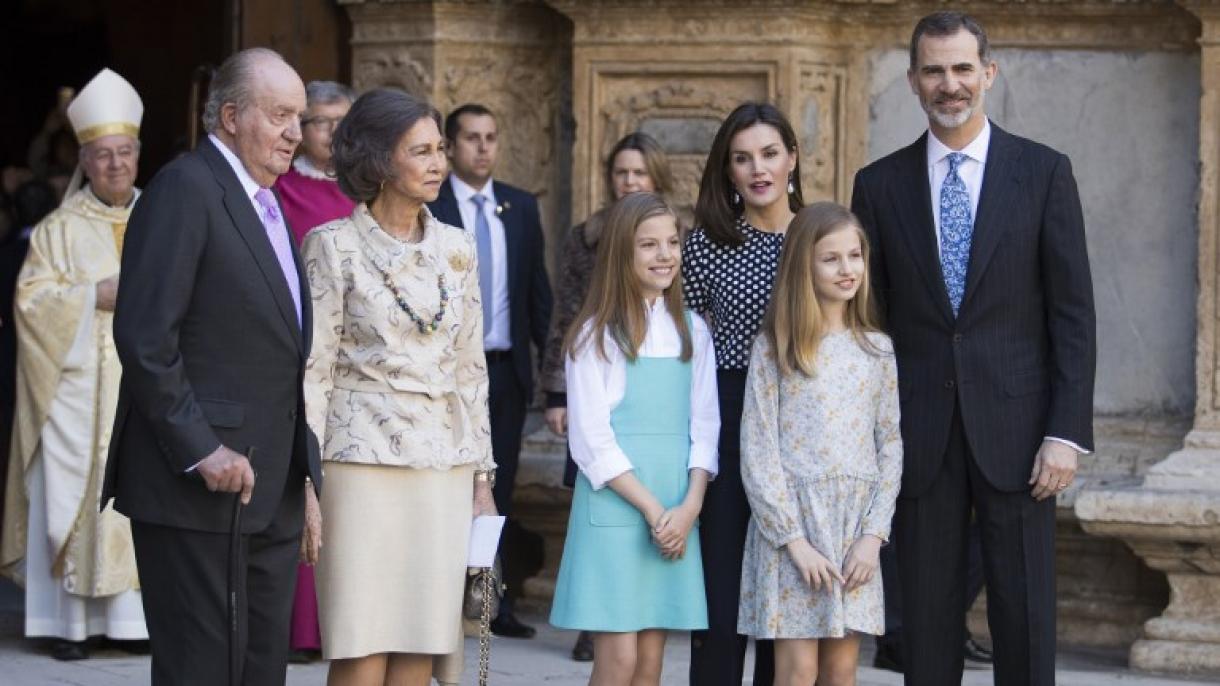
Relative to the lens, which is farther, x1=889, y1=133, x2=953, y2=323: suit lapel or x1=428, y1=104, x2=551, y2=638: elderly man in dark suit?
x1=428, y1=104, x2=551, y2=638: elderly man in dark suit

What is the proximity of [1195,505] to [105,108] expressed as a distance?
3.55m

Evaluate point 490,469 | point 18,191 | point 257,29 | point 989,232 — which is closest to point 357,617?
point 490,469

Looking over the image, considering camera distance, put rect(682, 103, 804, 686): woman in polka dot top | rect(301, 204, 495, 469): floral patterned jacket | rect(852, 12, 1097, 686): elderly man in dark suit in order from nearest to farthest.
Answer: rect(301, 204, 495, 469): floral patterned jacket
rect(852, 12, 1097, 686): elderly man in dark suit
rect(682, 103, 804, 686): woman in polka dot top

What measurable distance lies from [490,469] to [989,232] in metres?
1.25

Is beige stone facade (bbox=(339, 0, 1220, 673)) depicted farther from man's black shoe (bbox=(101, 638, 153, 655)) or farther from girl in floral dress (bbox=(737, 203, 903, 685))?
girl in floral dress (bbox=(737, 203, 903, 685))

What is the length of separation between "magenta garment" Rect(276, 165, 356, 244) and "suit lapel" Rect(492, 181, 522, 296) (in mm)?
661

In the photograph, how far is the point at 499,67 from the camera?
26.6 ft

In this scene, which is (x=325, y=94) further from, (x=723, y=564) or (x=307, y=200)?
(x=723, y=564)

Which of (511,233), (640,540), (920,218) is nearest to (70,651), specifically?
(511,233)

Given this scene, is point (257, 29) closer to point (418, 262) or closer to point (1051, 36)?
point (1051, 36)

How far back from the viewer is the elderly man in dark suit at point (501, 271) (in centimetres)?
747

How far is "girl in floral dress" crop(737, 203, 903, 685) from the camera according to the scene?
209 inches

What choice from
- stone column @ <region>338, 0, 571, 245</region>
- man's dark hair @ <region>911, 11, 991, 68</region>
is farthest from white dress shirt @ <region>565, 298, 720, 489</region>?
stone column @ <region>338, 0, 571, 245</region>

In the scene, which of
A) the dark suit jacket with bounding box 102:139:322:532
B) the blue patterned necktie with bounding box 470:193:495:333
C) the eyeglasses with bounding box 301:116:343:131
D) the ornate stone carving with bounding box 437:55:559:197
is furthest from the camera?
the ornate stone carving with bounding box 437:55:559:197
